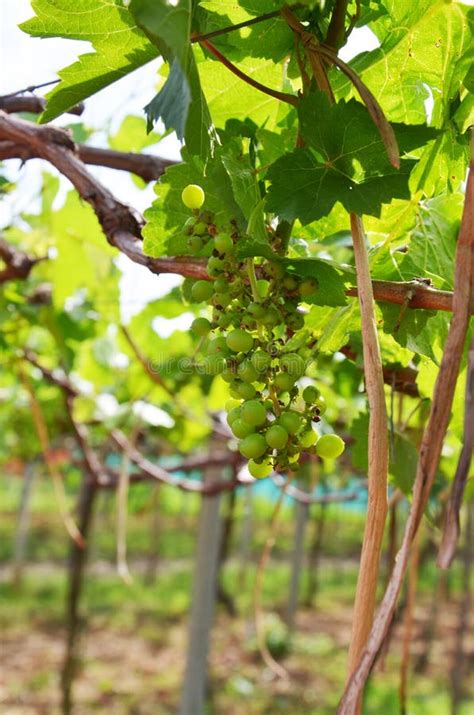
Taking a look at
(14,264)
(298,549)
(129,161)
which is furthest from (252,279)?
(298,549)

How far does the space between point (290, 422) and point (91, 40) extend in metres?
0.33

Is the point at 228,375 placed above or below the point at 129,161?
below

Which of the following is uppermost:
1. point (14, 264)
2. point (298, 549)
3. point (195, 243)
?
point (298, 549)

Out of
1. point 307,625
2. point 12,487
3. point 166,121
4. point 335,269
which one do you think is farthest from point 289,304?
point 12,487

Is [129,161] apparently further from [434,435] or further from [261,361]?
[434,435]

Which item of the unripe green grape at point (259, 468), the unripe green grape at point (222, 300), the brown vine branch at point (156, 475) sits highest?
the brown vine branch at point (156, 475)

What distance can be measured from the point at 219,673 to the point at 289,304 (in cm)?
640

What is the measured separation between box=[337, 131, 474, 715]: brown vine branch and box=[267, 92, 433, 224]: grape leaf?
154mm

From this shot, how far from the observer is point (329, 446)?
549 millimetres

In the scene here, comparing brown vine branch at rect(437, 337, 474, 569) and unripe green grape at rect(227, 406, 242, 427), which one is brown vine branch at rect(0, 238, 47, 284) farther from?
brown vine branch at rect(437, 337, 474, 569)

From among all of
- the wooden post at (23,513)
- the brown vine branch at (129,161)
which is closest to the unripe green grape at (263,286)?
the brown vine branch at (129,161)

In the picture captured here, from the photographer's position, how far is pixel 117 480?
8.65 ft

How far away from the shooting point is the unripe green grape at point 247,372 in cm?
52

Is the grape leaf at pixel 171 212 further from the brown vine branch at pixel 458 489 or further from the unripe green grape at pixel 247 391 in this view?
the brown vine branch at pixel 458 489
